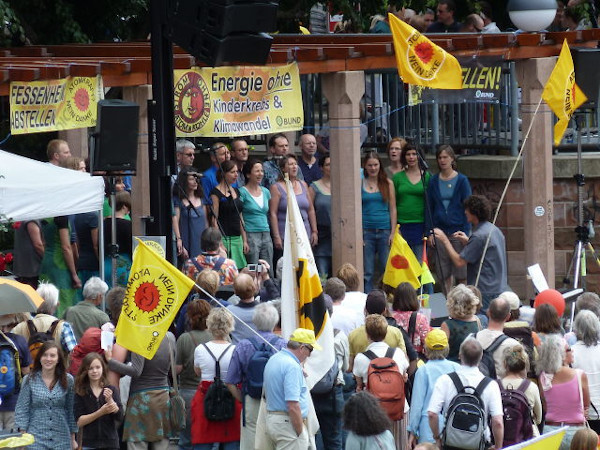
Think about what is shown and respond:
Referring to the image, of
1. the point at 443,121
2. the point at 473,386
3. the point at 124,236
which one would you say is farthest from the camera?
the point at 443,121

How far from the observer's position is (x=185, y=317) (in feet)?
41.9

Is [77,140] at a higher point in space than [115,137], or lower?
higher

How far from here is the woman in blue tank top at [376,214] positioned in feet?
56.8

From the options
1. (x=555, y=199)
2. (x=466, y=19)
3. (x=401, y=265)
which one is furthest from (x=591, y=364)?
(x=466, y=19)

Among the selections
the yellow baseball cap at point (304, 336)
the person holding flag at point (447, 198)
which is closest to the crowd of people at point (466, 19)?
the person holding flag at point (447, 198)

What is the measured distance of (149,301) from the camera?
11.0 m

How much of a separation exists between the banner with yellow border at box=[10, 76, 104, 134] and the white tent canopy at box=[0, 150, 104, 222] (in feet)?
1.12

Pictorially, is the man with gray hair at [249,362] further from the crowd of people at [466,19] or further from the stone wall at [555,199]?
the crowd of people at [466,19]

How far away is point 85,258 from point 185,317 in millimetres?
3168

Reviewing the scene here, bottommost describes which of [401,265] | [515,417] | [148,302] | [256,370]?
[515,417]

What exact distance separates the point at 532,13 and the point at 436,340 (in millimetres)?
7359

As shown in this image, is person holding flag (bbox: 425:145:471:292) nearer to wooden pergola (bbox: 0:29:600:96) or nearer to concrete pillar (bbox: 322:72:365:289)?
concrete pillar (bbox: 322:72:365:289)

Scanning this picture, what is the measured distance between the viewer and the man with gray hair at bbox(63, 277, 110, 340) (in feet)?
40.8

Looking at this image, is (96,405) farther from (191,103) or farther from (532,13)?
(532,13)
